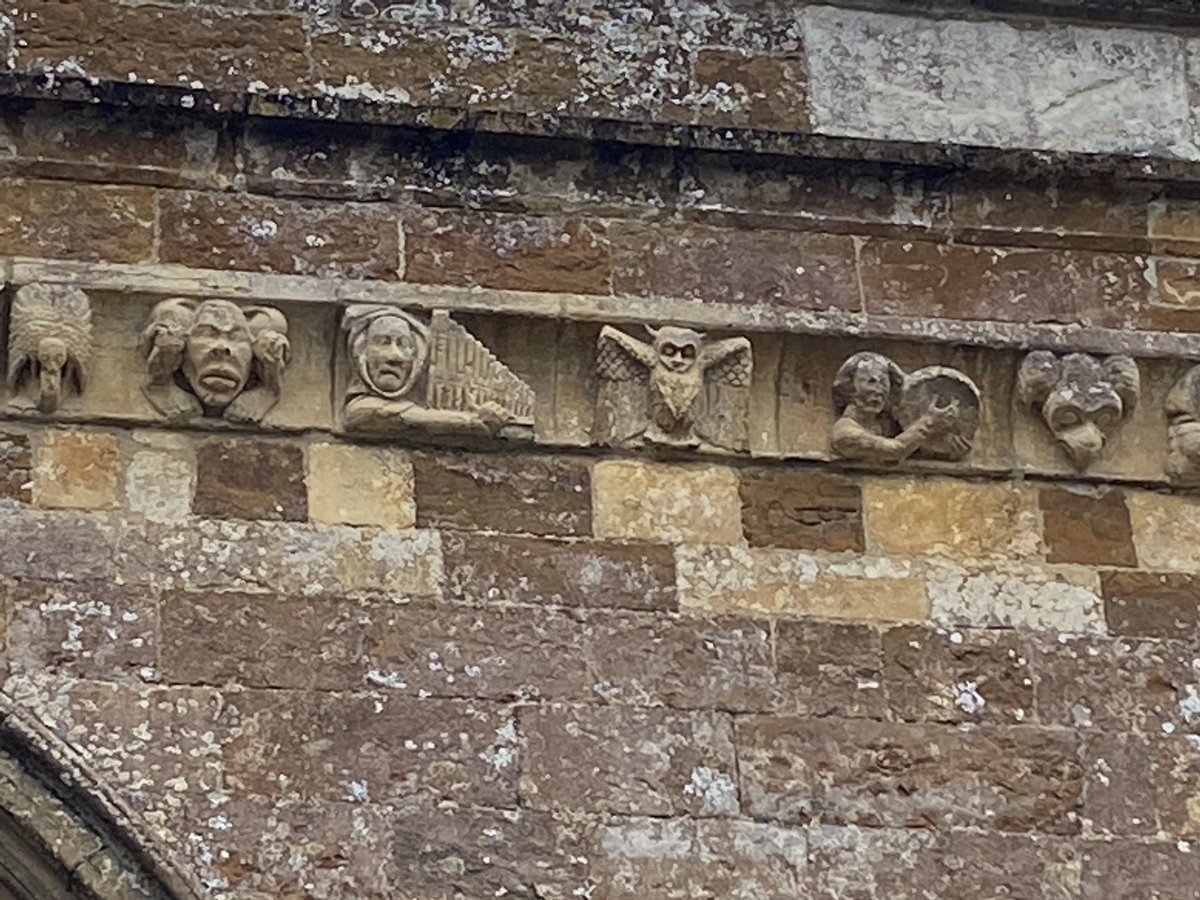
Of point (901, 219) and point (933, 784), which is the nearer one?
point (933, 784)

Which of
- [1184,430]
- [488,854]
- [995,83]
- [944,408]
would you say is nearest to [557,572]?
[488,854]

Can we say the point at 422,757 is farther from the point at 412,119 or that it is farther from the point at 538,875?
the point at 412,119

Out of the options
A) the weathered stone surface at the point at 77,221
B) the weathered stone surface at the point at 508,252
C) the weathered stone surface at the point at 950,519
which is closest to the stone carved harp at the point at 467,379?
the weathered stone surface at the point at 508,252

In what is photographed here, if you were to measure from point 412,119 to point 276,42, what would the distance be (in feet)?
1.54

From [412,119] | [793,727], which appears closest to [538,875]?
[793,727]

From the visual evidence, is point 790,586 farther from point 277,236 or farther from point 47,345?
point 47,345

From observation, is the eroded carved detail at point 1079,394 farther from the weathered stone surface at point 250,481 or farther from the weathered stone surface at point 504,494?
the weathered stone surface at point 250,481

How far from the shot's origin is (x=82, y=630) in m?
6.46

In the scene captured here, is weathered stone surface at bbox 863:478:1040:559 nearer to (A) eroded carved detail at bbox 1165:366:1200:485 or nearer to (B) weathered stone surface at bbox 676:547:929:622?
(B) weathered stone surface at bbox 676:547:929:622

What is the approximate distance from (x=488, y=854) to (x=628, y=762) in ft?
1.06

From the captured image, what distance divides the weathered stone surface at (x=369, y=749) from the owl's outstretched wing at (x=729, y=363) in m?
0.86

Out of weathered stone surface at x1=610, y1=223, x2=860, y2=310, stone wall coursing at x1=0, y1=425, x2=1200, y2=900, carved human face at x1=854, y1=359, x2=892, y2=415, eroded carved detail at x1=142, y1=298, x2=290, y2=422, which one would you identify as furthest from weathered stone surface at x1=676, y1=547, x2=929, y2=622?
eroded carved detail at x1=142, y1=298, x2=290, y2=422

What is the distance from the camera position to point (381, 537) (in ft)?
22.0

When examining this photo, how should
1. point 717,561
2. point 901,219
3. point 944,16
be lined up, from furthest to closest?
point 944,16 → point 901,219 → point 717,561
